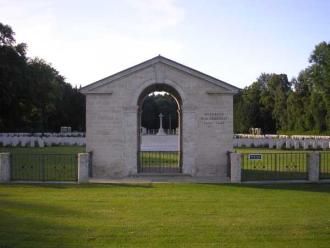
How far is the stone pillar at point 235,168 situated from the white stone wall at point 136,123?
6.75 ft

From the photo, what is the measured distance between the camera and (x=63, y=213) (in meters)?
12.0

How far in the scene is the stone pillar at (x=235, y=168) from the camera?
1834 centimetres

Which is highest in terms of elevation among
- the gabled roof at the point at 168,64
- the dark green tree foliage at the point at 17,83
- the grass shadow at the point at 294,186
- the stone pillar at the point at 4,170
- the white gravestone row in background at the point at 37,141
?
the dark green tree foliage at the point at 17,83

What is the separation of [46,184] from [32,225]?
7.16 meters

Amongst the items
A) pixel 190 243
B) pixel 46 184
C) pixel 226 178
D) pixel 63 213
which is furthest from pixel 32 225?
pixel 226 178

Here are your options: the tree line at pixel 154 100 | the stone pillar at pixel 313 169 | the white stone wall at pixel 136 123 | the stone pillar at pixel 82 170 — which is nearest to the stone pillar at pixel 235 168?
the white stone wall at pixel 136 123

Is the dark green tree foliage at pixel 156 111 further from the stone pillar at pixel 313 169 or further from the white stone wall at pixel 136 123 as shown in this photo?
the stone pillar at pixel 313 169

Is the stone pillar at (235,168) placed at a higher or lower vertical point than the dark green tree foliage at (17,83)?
lower

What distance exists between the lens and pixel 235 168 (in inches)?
726

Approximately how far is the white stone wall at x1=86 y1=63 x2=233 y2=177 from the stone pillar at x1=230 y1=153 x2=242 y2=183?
2.06 m

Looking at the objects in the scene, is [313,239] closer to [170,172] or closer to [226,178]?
[226,178]

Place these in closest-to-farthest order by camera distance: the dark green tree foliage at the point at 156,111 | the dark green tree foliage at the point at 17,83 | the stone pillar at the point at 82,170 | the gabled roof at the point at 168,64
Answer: the stone pillar at the point at 82,170
the gabled roof at the point at 168,64
the dark green tree foliage at the point at 17,83
the dark green tree foliage at the point at 156,111

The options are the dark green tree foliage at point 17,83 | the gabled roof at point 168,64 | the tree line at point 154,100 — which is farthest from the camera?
the tree line at point 154,100

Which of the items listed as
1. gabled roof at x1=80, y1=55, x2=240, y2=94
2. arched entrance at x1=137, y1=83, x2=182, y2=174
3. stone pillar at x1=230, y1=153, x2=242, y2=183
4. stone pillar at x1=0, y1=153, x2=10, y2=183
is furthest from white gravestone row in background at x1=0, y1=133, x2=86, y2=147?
stone pillar at x1=230, y1=153, x2=242, y2=183
